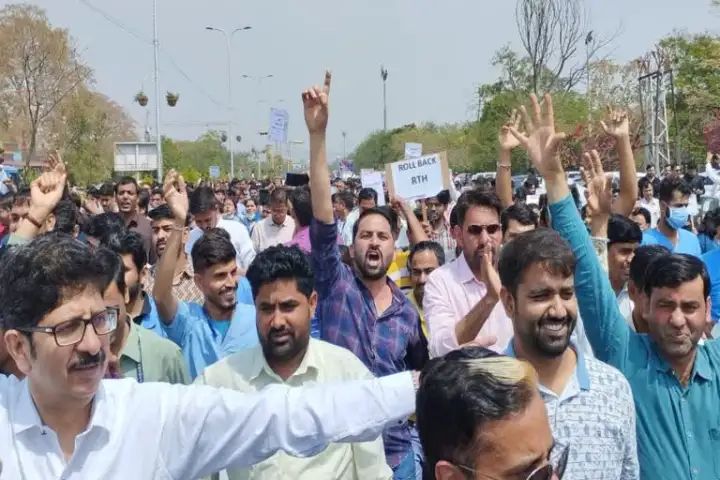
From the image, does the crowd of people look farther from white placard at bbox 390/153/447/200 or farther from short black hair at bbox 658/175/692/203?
white placard at bbox 390/153/447/200

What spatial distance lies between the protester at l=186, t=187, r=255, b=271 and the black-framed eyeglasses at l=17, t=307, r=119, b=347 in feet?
15.3

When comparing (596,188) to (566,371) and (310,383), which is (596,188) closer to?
(566,371)

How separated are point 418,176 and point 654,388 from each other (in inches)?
227

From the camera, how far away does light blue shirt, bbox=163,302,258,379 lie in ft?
13.8

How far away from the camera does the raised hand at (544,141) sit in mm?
3535

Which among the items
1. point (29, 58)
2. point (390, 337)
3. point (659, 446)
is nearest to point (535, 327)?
point (659, 446)

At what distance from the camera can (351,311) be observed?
3.96m

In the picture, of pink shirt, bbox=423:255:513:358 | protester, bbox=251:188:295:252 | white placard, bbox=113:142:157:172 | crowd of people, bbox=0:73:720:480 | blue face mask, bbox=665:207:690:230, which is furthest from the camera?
white placard, bbox=113:142:157:172

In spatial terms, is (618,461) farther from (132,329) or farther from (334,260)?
(132,329)

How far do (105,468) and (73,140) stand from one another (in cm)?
3637

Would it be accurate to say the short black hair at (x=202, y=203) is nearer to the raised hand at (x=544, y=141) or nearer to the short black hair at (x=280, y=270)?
the raised hand at (x=544, y=141)

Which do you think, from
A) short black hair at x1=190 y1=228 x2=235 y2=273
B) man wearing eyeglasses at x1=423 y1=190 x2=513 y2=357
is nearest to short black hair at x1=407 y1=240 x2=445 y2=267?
man wearing eyeglasses at x1=423 y1=190 x2=513 y2=357

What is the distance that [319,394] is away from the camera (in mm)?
2199

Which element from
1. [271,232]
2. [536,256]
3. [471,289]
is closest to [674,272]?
[536,256]
